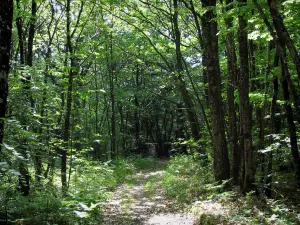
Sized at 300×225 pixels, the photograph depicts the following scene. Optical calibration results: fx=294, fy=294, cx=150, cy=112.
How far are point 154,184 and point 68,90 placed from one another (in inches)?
256

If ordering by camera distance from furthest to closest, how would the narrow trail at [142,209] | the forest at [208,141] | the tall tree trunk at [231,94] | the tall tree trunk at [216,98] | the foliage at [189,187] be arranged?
the foliage at [189,187] → the tall tree trunk at [216,98] → the tall tree trunk at [231,94] → the narrow trail at [142,209] → the forest at [208,141]

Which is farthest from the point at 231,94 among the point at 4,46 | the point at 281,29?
the point at 4,46

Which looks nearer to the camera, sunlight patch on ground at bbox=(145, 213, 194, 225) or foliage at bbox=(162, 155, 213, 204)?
sunlight patch on ground at bbox=(145, 213, 194, 225)

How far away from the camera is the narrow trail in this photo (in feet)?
26.0

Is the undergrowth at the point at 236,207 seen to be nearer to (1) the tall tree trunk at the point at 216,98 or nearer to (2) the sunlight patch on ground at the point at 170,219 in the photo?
(2) the sunlight patch on ground at the point at 170,219

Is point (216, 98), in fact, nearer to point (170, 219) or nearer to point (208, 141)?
point (170, 219)

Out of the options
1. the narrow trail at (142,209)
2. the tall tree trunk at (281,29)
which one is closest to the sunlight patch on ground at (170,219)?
the narrow trail at (142,209)

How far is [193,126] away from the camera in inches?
613

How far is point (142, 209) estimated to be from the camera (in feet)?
31.0

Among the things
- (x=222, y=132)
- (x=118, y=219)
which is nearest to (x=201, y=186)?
(x=222, y=132)

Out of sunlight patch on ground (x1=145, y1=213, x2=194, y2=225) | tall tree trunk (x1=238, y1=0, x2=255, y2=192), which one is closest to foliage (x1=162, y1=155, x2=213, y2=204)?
sunlight patch on ground (x1=145, y1=213, x2=194, y2=225)

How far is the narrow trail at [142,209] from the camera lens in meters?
7.92

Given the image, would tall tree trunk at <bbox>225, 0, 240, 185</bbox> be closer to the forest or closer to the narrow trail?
the forest

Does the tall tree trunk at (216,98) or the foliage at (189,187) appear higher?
the tall tree trunk at (216,98)
